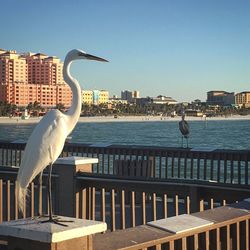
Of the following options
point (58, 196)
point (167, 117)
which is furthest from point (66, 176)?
point (167, 117)

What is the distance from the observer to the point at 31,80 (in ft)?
604

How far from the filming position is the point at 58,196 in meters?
5.30

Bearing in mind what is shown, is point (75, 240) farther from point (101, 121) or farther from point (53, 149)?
point (101, 121)

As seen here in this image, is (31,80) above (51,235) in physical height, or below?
above

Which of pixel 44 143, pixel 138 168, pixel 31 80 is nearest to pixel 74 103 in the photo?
pixel 44 143

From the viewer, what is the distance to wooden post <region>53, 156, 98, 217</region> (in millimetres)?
5191

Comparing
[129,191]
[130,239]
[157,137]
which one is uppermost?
[130,239]

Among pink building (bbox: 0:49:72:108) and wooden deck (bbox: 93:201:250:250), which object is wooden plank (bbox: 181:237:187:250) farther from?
pink building (bbox: 0:49:72:108)

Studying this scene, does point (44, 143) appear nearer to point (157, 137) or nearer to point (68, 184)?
point (68, 184)

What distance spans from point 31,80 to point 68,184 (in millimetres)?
182749

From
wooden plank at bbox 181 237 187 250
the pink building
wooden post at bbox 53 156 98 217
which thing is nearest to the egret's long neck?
wooden plank at bbox 181 237 187 250

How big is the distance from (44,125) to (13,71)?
579 feet

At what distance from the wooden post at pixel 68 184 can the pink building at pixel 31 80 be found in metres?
149

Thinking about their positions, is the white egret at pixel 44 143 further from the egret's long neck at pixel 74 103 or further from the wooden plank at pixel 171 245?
the wooden plank at pixel 171 245
